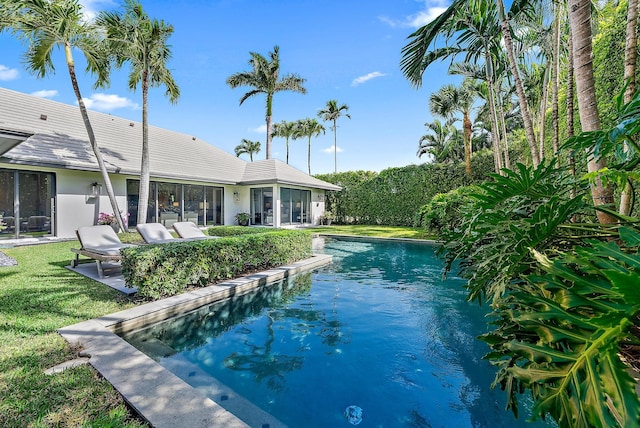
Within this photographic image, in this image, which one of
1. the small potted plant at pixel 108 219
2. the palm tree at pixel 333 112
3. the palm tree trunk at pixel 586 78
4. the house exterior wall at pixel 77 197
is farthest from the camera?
the palm tree at pixel 333 112

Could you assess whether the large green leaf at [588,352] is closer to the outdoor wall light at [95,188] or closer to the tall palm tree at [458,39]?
the tall palm tree at [458,39]

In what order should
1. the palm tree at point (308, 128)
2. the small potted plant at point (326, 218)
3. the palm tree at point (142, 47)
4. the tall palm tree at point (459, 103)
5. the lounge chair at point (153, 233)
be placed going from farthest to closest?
the palm tree at point (308, 128) < the small potted plant at point (326, 218) < the tall palm tree at point (459, 103) < the palm tree at point (142, 47) < the lounge chair at point (153, 233)

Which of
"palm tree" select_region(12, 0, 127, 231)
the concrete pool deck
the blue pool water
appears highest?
"palm tree" select_region(12, 0, 127, 231)

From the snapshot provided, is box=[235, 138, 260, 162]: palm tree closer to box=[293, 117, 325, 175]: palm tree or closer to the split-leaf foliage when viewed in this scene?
box=[293, 117, 325, 175]: palm tree

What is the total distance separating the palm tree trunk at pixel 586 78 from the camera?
302cm

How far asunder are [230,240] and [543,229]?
6616 mm

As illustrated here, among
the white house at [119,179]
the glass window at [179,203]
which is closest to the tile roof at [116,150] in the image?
the white house at [119,179]

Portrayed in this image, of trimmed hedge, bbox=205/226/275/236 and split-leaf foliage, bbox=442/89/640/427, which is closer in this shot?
split-leaf foliage, bbox=442/89/640/427

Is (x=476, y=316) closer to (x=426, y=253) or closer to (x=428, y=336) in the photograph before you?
(x=428, y=336)

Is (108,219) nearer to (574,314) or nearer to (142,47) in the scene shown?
(142,47)

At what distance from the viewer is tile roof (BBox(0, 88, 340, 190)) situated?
1284 cm

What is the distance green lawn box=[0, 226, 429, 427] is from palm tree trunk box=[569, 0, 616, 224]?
486 centimetres

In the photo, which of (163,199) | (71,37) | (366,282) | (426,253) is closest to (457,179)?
(426,253)

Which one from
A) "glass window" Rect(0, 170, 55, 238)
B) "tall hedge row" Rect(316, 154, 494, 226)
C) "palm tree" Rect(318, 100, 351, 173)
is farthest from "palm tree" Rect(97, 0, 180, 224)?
"palm tree" Rect(318, 100, 351, 173)
